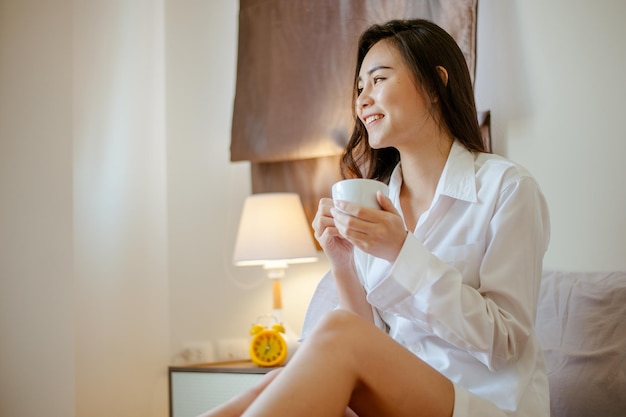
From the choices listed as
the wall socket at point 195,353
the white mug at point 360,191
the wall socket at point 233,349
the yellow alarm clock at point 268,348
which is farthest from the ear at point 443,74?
the wall socket at point 195,353

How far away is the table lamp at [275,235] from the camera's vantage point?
2279mm

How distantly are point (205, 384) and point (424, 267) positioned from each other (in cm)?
140

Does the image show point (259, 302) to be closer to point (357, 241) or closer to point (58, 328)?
point (58, 328)

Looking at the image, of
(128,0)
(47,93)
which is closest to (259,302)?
(47,93)

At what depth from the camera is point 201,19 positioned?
274cm

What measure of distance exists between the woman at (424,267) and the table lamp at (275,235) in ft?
2.38

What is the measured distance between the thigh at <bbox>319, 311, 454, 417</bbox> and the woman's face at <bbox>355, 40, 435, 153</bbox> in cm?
49

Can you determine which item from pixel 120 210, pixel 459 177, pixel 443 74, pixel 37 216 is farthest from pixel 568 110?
pixel 37 216

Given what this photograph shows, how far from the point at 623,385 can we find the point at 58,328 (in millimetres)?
1672

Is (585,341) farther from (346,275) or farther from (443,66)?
(443,66)

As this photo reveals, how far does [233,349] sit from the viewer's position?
2.57 meters

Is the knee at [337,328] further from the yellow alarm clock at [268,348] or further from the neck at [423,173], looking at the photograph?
the yellow alarm clock at [268,348]

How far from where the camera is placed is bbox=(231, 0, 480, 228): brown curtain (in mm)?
2393

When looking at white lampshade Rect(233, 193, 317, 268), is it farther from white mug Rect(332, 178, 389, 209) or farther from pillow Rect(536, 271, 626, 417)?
white mug Rect(332, 178, 389, 209)
